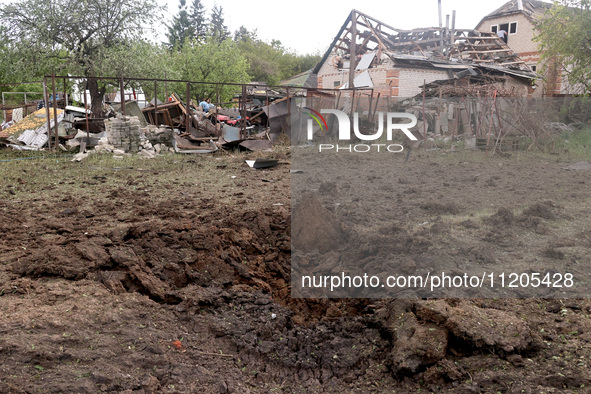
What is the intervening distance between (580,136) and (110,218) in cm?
1603

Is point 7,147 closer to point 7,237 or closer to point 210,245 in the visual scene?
point 7,237

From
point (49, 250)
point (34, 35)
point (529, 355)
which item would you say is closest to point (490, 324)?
point (529, 355)

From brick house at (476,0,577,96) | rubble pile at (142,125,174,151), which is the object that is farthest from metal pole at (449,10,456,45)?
rubble pile at (142,125,174,151)

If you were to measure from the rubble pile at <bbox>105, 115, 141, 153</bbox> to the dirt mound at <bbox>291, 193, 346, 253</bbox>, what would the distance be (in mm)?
8947

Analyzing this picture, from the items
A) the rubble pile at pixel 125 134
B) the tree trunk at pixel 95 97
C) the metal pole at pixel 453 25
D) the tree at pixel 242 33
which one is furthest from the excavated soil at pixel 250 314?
the tree at pixel 242 33

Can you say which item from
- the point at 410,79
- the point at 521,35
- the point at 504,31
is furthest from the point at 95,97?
the point at 521,35

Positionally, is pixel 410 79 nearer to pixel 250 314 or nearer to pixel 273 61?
pixel 250 314

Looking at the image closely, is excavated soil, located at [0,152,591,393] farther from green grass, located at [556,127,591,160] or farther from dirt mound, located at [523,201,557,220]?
green grass, located at [556,127,591,160]

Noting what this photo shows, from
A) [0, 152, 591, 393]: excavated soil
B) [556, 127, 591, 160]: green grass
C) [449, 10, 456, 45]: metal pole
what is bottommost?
[0, 152, 591, 393]: excavated soil

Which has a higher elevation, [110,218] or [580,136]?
[580,136]

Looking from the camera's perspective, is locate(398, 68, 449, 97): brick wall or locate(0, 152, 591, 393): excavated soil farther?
locate(398, 68, 449, 97): brick wall

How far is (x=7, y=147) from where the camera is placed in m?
14.1

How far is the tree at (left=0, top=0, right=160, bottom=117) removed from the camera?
1892cm

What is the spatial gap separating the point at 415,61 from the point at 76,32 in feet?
52.8
